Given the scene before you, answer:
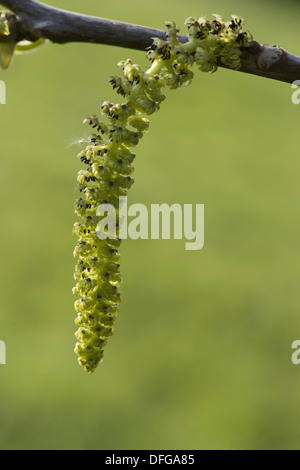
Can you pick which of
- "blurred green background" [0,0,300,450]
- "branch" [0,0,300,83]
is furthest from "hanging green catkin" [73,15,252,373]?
"blurred green background" [0,0,300,450]

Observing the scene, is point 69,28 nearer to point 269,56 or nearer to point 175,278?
point 269,56

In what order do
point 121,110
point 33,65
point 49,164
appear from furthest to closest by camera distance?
point 33,65 → point 49,164 → point 121,110

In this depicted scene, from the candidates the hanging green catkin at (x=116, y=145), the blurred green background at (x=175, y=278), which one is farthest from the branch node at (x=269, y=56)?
the blurred green background at (x=175, y=278)

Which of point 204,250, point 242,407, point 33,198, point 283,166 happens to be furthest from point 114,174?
point 283,166

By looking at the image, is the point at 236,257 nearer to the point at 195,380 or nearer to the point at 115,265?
the point at 195,380

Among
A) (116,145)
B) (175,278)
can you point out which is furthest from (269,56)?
(175,278)

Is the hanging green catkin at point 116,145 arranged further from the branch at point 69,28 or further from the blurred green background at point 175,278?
the blurred green background at point 175,278

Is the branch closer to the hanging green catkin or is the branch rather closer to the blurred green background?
the hanging green catkin
